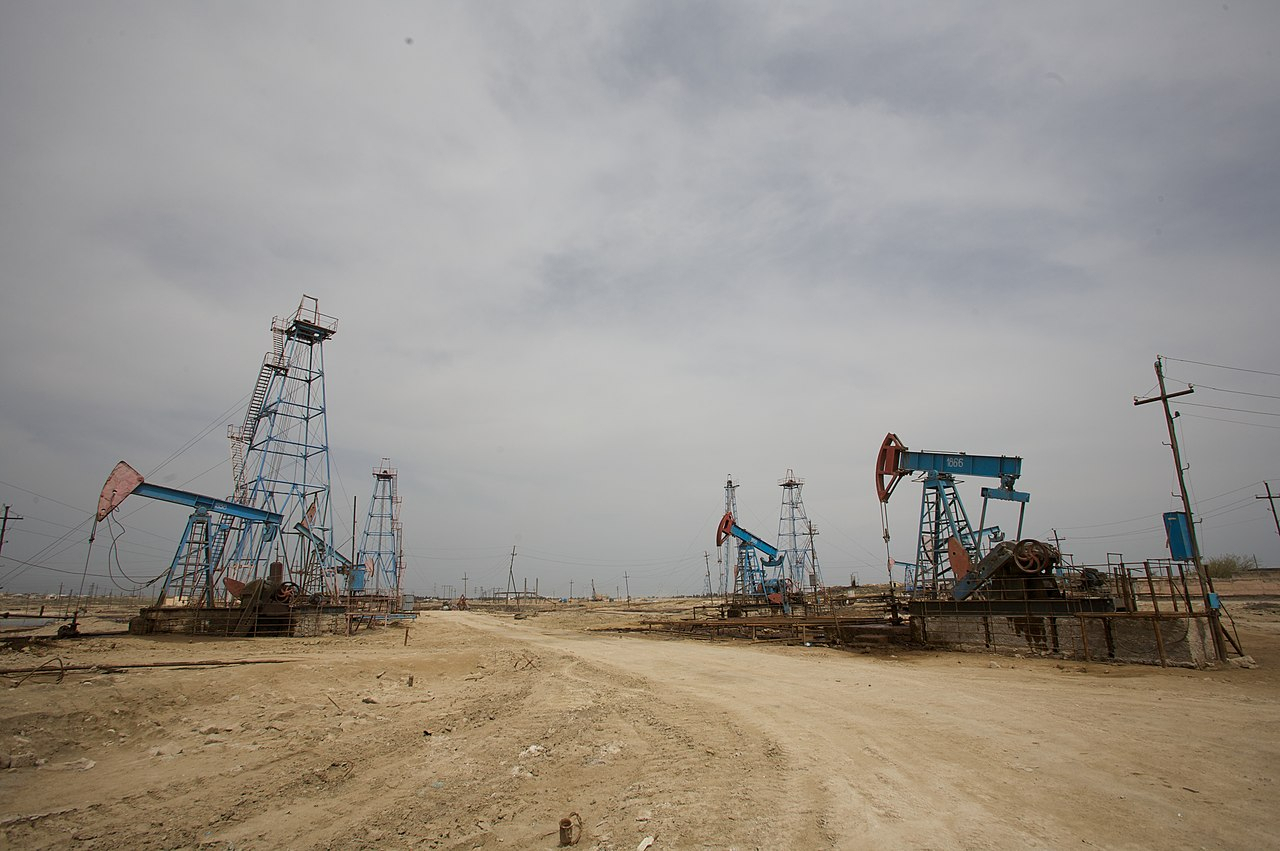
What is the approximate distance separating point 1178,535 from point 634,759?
18.9 meters

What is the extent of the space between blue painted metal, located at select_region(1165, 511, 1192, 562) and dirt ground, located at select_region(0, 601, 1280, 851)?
3587 millimetres

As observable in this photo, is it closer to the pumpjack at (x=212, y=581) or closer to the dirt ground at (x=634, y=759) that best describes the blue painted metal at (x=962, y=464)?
the dirt ground at (x=634, y=759)

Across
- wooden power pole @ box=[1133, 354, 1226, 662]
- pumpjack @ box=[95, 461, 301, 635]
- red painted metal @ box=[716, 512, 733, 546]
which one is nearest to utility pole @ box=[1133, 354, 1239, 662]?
wooden power pole @ box=[1133, 354, 1226, 662]

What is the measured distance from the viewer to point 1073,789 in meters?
6.54

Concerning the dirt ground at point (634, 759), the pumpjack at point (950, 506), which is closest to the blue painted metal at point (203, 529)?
the dirt ground at point (634, 759)

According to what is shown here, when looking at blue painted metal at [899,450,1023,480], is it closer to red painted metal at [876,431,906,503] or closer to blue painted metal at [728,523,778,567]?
red painted metal at [876,431,906,503]

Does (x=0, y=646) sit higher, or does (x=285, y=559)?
(x=285, y=559)

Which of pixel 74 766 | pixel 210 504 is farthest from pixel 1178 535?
pixel 210 504

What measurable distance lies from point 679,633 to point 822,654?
441 inches

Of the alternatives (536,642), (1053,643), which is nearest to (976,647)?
(1053,643)

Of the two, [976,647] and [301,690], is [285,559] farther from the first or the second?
[976,647]

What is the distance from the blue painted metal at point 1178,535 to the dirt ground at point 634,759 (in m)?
3.59

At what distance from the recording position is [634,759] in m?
8.21

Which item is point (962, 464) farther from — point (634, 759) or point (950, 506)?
point (634, 759)
